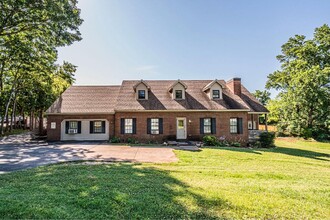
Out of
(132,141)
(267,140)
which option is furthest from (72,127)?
(267,140)

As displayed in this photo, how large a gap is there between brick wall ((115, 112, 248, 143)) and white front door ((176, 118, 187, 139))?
0.95ft

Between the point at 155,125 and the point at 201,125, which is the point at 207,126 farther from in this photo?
the point at 155,125

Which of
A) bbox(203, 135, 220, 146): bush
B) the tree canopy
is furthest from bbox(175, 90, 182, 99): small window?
the tree canopy

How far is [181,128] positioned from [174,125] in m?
0.75

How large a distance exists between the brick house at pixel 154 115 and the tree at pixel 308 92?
13.7 meters

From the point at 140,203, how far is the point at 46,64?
20.8 m

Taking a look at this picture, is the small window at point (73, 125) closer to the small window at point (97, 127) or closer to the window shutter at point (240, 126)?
the small window at point (97, 127)

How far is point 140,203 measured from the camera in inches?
178

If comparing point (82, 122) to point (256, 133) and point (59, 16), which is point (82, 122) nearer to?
point (59, 16)

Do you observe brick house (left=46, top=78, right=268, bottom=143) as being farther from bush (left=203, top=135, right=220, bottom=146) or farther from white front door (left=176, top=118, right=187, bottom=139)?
bush (left=203, top=135, right=220, bottom=146)

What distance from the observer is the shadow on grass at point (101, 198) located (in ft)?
13.1

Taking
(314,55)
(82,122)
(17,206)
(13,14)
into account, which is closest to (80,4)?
(13,14)

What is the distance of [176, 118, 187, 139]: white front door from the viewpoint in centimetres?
1833

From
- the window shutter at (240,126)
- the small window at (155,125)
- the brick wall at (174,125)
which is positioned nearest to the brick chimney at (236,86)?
the brick wall at (174,125)
